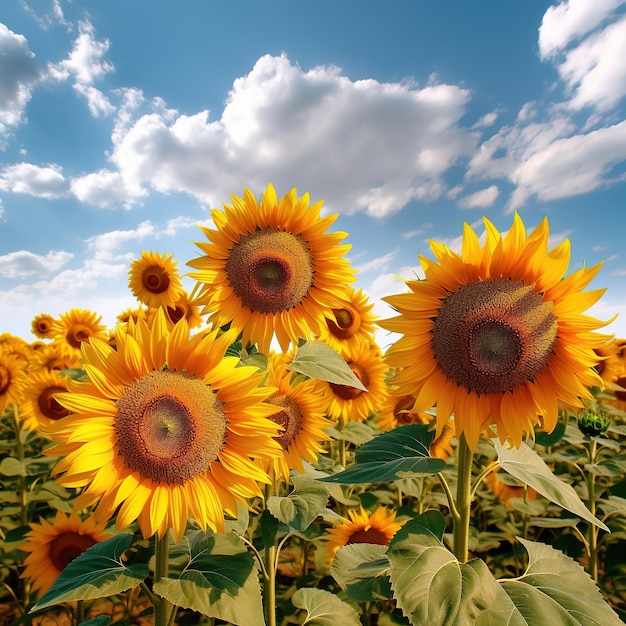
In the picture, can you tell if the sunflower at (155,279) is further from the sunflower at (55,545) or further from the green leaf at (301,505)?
the green leaf at (301,505)

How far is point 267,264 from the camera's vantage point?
9.91ft

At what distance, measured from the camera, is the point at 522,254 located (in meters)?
1.92

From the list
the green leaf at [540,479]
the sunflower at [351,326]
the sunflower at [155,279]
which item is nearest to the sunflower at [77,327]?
the sunflower at [155,279]

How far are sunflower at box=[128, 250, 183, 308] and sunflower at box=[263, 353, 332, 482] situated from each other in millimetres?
5347

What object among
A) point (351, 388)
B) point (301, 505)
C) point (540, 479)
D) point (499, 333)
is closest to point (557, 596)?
point (540, 479)

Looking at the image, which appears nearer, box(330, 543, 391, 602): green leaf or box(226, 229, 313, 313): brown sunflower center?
box(330, 543, 391, 602): green leaf

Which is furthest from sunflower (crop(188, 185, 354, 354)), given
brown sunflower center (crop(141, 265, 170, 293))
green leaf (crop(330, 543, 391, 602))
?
brown sunflower center (crop(141, 265, 170, 293))

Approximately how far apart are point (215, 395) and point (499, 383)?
1.21 meters

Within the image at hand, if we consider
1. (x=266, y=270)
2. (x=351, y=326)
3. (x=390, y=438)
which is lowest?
(x=390, y=438)

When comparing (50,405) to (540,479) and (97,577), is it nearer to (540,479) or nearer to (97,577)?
(97,577)

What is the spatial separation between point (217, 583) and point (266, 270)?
1766 mm

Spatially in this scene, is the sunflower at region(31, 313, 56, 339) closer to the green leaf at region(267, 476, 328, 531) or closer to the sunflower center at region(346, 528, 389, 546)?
the sunflower center at region(346, 528, 389, 546)

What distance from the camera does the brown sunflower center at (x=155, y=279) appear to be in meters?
8.21

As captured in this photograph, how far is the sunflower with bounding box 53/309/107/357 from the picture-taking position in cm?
805
